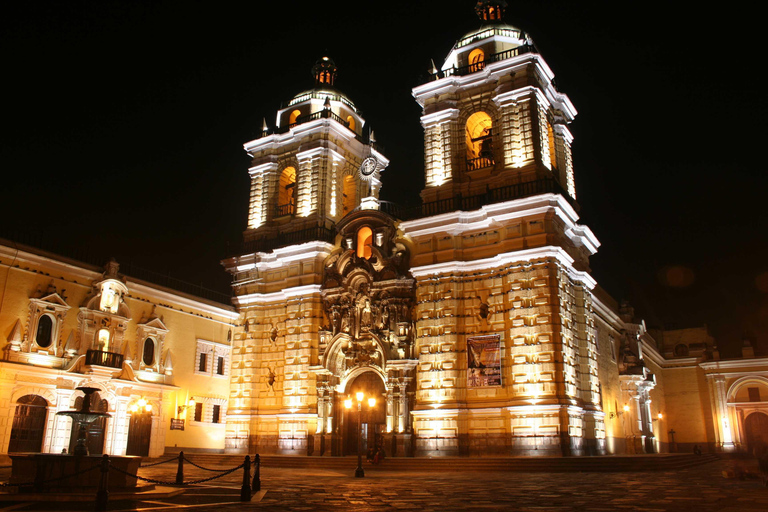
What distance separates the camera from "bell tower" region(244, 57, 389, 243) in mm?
34906

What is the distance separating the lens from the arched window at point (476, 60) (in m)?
31.6

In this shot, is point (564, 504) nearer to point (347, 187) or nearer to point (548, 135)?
point (548, 135)

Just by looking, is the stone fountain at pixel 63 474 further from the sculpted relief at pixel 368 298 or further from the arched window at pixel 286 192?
the arched window at pixel 286 192

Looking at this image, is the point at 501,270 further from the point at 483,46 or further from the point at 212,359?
the point at 212,359

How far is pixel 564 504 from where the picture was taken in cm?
1158

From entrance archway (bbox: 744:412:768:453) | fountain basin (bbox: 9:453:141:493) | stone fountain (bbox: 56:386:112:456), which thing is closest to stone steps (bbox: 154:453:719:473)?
stone fountain (bbox: 56:386:112:456)

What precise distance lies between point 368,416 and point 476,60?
59.0 ft

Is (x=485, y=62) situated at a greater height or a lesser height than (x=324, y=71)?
lesser

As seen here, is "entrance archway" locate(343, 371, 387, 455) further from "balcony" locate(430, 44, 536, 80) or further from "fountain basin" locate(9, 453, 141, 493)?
"fountain basin" locate(9, 453, 141, 493)

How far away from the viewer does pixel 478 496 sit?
13203mm

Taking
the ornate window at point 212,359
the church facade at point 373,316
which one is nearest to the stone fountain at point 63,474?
the church facade at point 373,316

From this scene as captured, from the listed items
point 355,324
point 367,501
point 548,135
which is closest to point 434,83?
point 548,135

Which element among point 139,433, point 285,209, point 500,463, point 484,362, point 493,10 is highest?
point 493,10

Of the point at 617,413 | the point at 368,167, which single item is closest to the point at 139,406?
the point at 368,167
